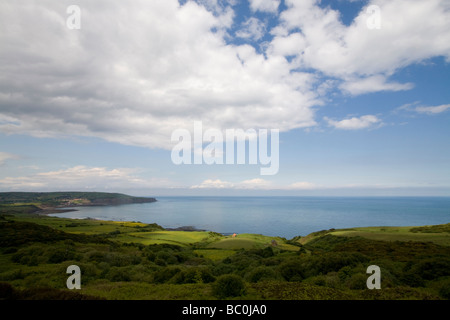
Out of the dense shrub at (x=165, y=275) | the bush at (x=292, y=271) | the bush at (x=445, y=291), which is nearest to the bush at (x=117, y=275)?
the dense shrub at (x=165, y=275)

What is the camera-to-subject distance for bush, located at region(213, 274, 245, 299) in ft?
39.3

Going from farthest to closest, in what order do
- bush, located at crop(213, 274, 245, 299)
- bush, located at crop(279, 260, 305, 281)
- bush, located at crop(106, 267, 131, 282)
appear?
bush, located at crop(279, 260, 305, 281)
bush, located at crop(106, 267, 131, 282)
bush, located at crop(213, 274, 245, 299)

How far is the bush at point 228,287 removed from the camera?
1197cm

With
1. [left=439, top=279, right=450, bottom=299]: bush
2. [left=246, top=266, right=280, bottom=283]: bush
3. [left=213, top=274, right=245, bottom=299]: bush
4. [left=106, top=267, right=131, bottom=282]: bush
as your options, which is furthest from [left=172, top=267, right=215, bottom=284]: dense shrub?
[left=439, top=279, right=450, bottom=299]: bush

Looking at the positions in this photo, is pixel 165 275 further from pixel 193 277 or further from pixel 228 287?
pixel 228 287

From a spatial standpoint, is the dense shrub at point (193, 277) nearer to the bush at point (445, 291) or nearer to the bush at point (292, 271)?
the bush at point (292, 271)

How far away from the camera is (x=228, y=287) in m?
12.2

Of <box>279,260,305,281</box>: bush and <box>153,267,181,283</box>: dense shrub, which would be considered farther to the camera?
<box>279,260,305,281</box>: bush

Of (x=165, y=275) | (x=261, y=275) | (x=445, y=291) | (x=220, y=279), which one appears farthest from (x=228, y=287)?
(x=445, y=291)

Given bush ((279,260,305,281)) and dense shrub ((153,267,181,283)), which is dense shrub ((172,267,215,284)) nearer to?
dense shrub ((153,267,181,283))
